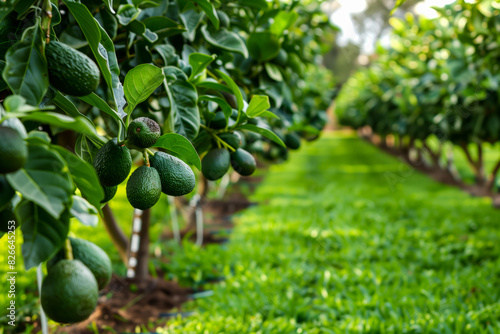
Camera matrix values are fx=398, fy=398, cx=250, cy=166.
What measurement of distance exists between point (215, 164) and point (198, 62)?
0.21 meters

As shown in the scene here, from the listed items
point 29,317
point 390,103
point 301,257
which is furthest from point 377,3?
point 29,317

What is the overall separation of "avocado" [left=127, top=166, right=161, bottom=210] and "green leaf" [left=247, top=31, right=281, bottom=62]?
0.72 m

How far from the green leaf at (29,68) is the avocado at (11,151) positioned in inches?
4.3

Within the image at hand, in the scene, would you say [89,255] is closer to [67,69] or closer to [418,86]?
[67,69]

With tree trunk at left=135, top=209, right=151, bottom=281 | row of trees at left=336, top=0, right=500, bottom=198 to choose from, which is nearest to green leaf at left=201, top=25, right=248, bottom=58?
row of trees at left=336, top=0, right=500, bottom=198

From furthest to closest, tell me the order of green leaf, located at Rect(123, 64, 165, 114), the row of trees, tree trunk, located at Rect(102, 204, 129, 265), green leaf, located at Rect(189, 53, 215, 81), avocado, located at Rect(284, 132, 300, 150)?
tree trunk, located at Rect(102, 204, 129, 265)
the row of trees
avocado, located at Rect(284, 132, 300, 150)
green leaf, located at Rect(189, 53, 215, 81)
green leaf, located at Rect(123, 64, 165, 114)

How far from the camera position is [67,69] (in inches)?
21.4

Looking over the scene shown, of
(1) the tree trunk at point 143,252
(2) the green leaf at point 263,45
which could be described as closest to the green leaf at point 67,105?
(2) the green leaf at point 263,45

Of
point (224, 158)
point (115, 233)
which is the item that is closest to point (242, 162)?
point (224, 158)

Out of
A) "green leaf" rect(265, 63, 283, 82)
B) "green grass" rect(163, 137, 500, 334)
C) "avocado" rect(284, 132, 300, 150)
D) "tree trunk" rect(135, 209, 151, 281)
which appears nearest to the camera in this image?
"green leaf" rect(265, 63, 283, 82)

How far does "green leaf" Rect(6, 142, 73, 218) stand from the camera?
1.46ft

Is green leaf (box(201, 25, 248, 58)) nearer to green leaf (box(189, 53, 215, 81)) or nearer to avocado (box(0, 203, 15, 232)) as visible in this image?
green leaf (box(189, 53, 215, 81))

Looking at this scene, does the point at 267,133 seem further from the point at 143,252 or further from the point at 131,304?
the point at 143,252

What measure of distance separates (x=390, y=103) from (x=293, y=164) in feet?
10.8
